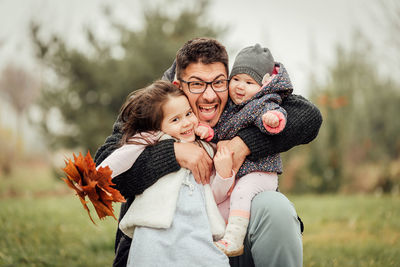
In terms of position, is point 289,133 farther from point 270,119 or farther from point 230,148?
point 230,148

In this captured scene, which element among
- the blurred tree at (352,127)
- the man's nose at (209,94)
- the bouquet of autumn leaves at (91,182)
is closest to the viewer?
the bouquet of autumn leaves at (91,182)

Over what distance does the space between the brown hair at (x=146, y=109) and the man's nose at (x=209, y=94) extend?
0.18 m

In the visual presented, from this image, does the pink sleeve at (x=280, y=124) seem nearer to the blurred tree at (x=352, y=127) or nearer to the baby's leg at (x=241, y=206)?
the baby's leg at (x=241, y=206)

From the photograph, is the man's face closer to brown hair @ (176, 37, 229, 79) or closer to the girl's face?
brown hair @ (176, 37, 229, 79)

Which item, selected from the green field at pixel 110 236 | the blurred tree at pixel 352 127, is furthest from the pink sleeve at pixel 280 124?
the blurred tree at pixel 352 127

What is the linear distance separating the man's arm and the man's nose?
0.31 metres

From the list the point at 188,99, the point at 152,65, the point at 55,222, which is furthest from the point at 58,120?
the point at 188,99

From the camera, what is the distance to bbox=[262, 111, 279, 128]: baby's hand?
2.31 m

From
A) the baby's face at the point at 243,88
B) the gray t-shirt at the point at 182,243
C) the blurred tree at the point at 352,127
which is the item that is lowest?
the blurred tree at the point at 352,127

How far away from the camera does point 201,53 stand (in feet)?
8.79

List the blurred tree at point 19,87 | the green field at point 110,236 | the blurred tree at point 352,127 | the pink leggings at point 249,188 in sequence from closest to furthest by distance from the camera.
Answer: the pink leggings at point 249,188 → the green field at point 110,236 → the blurred tree at point 352,127 → the blurred tree at point 19,87

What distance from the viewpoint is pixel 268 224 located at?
2.18 meters

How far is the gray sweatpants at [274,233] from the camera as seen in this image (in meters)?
2.17

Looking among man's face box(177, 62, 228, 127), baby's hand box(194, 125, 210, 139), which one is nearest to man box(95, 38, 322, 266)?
man's face box(177, 62, 228, 127)
